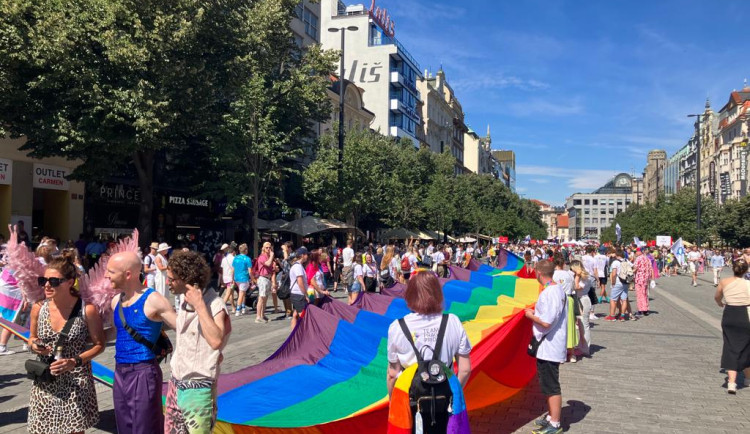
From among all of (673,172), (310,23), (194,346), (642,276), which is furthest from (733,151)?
(194,346)

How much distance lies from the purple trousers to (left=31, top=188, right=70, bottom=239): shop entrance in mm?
22158

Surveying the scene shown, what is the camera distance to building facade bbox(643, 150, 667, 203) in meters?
152

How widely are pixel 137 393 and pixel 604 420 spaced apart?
16.7 ft

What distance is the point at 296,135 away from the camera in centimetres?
2667

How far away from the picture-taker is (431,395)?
388cm

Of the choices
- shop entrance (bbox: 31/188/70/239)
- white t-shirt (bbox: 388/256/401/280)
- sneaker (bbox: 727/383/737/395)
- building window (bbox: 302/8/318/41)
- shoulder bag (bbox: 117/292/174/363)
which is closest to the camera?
shoulder bag (bbox: 117/292/174/363)

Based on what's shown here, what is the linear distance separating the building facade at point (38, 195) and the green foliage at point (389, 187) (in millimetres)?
10280

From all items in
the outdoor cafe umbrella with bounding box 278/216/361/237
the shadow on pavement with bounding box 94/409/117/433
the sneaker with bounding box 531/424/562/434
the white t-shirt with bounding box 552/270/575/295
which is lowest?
the shadow on pavement with bounding box 94/409/117/433

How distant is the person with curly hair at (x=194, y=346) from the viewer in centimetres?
383

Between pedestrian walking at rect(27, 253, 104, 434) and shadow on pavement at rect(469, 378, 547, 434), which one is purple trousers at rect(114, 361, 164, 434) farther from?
shadow on pavement at rect(469, 378, 547, 434)

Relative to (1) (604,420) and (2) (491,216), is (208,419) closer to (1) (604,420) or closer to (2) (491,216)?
(1) (604,420)

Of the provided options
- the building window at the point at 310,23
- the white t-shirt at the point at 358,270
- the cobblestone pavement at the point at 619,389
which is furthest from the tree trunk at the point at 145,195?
the building window at the point at 310,23

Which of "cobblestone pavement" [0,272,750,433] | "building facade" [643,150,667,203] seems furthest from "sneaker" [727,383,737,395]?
"building facade" [643,150,667,203]

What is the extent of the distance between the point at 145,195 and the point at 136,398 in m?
20.7
